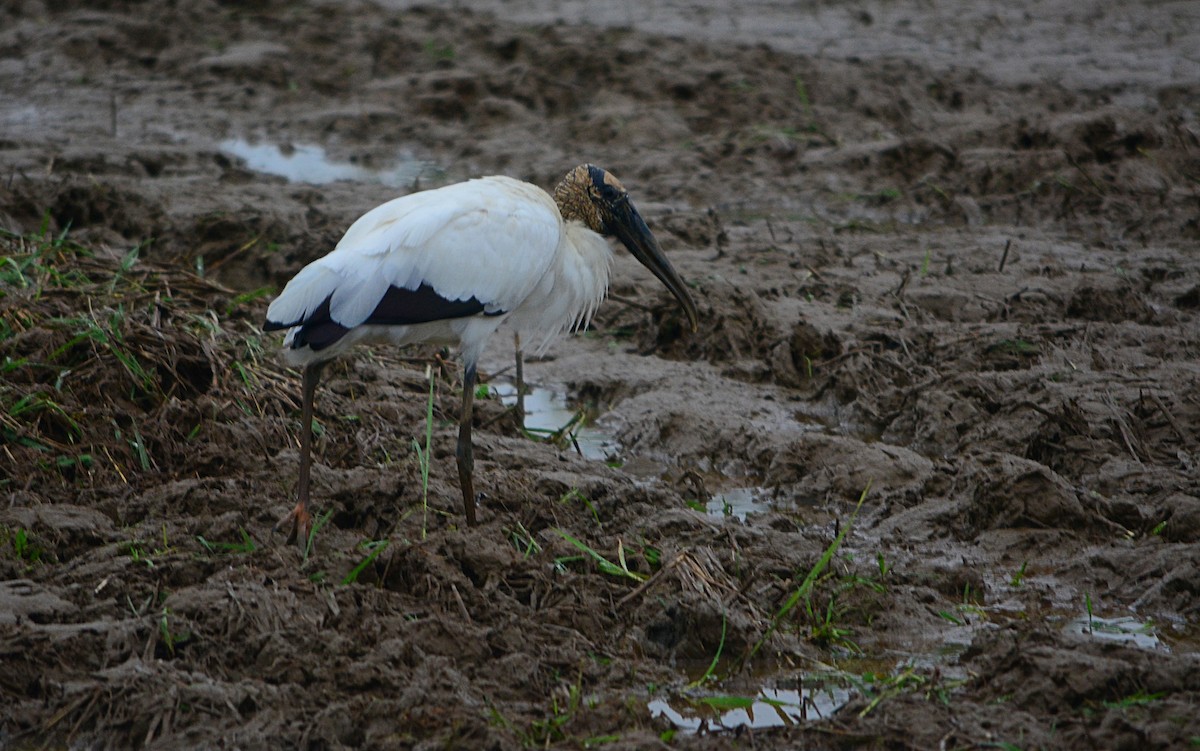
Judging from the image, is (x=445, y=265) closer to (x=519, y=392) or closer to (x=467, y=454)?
(x=467, y=454)

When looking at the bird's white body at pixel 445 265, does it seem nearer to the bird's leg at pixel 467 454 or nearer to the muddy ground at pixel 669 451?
the bird's leg at pixel 467 454

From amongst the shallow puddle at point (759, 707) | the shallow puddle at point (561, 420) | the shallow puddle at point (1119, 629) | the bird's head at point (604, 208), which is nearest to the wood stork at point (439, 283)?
the bird's head at point (604, 208)

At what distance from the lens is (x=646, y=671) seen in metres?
4.45

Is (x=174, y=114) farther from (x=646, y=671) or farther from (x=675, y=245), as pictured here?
(x=646, y=671)

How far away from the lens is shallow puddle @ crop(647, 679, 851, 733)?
425 cm

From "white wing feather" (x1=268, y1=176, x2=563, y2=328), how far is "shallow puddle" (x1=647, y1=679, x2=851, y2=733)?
1.78 meters

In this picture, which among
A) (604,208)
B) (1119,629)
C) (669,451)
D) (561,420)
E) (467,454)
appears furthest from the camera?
(561,420)

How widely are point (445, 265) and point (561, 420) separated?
2204 millimetres

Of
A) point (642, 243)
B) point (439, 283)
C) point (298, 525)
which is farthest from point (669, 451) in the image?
point (298, 525)

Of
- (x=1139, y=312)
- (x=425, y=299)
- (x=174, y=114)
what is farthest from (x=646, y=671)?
(x=174, y=114)

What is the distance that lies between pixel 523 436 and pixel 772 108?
6.46 m

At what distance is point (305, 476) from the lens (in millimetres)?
5066

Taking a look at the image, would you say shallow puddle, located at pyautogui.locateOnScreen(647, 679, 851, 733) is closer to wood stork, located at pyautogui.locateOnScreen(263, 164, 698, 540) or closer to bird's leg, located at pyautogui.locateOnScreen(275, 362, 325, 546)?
wood stork, located at pyautogui.locateOnScreen(263, 164, 698, 540)

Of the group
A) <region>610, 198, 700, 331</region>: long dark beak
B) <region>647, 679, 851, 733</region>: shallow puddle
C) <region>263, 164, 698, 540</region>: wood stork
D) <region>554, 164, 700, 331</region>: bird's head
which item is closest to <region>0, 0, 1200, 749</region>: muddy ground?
<region>647, 679, 851, 733</region>: shallow puddle
